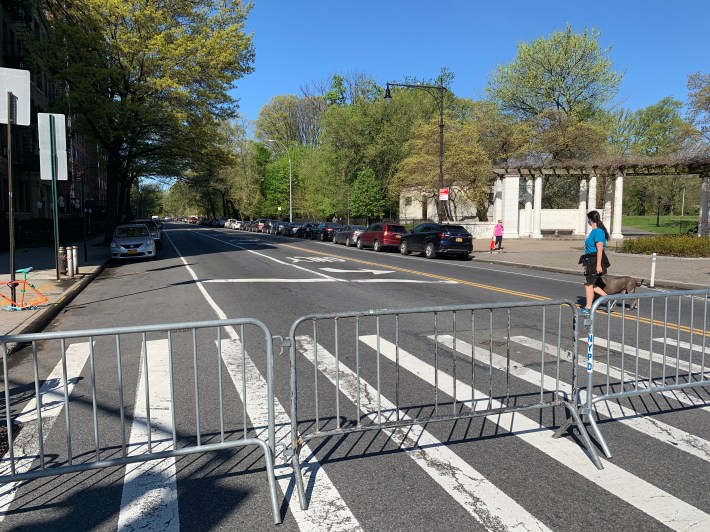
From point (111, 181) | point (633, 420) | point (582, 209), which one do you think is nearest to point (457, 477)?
point (633, 420)

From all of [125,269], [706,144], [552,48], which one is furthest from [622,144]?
[125,269]

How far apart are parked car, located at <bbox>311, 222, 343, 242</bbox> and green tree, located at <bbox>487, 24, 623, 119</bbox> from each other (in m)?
18.4

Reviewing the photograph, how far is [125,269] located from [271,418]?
57.5ft

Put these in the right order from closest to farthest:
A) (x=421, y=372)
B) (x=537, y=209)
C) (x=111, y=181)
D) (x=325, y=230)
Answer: (x=421, y=372), (x=111, y=181), (x=537, y=209), (x=325, y=230)

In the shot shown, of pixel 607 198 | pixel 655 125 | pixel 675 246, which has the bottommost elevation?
pixel 675 246

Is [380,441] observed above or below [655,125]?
below

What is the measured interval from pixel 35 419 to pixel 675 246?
23990 millimetres

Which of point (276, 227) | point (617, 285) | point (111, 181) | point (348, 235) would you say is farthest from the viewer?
point (276, 227)

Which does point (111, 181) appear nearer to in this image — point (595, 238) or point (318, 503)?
point (595, 238)

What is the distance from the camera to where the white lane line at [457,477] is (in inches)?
127

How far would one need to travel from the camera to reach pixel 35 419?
4.81 meters

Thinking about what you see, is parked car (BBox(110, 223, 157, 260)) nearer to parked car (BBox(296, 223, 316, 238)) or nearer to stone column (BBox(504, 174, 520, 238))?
parked car (BBox(296, 223, 316, 238))

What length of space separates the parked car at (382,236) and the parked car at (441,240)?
231cm

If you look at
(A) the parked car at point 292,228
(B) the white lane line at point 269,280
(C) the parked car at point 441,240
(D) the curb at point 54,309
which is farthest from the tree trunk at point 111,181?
(A) the parked car at point 292,228
